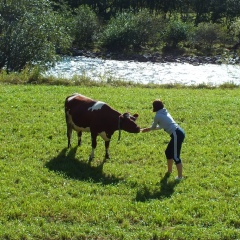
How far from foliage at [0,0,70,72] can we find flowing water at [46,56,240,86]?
3819 mm

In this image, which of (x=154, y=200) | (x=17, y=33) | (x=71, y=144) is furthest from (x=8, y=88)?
(x=154, y=200)

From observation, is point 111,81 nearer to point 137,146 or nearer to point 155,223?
point 137,146

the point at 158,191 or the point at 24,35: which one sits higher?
the point at 24,35

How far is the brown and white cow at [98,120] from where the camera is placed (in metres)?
11.2

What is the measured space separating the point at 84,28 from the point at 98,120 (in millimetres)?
43754

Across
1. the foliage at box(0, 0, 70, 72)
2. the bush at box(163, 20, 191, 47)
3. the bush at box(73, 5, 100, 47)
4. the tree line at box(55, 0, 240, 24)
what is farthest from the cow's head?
the tree line at box(55, 0, 240, 24)

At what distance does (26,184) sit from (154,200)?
9.20 feet

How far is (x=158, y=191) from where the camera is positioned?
32.7 feet

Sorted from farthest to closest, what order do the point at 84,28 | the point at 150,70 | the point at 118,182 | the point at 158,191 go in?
the point at 84,28
the point at 150,70
the point at 118,182
the point at 158,191

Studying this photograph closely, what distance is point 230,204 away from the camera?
9.32 m

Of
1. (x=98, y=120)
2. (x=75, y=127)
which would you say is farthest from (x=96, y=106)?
(x=75, y=127)

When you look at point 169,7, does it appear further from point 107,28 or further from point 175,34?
point 107,28

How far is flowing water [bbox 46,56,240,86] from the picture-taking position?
34500 mm

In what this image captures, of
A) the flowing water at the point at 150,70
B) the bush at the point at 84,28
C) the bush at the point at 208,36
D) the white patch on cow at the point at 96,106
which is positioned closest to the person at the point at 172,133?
the white patch on cow at the point at 96,106
